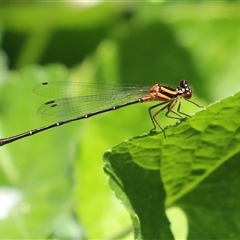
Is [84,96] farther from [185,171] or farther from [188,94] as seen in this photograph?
[185,171]

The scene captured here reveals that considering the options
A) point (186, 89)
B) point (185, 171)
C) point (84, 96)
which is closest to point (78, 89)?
point (84, 96)

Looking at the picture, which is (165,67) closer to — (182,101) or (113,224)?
(182,101)

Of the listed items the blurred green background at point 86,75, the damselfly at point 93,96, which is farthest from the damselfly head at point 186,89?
the blurred green background at point 86,75

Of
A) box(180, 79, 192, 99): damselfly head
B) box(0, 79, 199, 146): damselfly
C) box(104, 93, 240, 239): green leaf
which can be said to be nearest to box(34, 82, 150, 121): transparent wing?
box(0, 79, 199, 146): damselfly

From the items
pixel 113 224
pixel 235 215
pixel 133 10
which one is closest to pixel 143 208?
pixel 235 215

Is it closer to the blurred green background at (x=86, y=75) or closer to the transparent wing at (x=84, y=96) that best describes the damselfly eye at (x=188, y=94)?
the blurred green background at (x=86, y=75)

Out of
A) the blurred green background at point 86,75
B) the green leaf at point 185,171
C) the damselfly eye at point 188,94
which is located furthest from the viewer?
the damselfly eye at point 188,94
